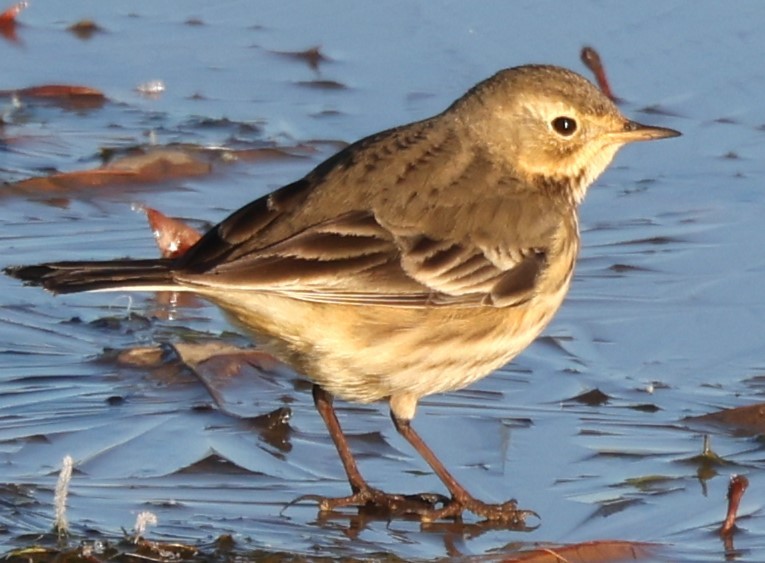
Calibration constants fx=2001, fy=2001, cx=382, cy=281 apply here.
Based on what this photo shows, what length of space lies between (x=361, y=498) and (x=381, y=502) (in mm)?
74

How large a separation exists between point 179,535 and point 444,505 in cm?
110

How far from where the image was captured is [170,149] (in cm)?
1101

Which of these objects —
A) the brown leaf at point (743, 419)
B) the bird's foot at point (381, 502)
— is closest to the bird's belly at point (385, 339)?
the bird's foot at point (381, 502)

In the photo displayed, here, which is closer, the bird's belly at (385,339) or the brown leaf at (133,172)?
the bird's belly at (385,339)

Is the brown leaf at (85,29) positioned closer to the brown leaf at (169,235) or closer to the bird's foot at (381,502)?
the brown leaf at (169,235)

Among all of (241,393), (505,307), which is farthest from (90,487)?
(505,307)

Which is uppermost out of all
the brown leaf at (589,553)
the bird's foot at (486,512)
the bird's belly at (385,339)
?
the bird's belly at (385,339)

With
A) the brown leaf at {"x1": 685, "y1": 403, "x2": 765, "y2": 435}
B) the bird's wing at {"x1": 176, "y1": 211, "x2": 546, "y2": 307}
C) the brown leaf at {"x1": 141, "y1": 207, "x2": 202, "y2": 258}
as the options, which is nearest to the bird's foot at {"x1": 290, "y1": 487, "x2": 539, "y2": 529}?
the bird's wing at {"x1": 176, "y1": 211, "x2": 546, "y2": 307}

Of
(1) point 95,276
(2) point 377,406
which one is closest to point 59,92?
(2) point 377,406

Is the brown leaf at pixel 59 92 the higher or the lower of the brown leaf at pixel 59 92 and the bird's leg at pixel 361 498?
the higher

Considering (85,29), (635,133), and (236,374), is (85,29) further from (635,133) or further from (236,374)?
(635,133)

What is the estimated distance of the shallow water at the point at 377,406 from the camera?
6961mm

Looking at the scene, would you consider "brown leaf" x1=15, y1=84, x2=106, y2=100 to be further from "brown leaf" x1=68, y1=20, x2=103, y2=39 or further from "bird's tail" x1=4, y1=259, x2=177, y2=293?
"bird's tail" x1=4, y1=259, x2=177, y2=293

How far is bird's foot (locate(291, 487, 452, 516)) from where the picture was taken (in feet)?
23.0
